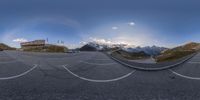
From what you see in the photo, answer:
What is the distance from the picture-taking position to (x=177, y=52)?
2.93 m

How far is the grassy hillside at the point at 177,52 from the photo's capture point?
9.34 feet

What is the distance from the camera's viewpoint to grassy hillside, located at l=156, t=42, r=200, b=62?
285 cm

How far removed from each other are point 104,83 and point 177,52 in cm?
112

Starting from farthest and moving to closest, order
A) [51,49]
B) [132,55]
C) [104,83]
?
[51,49] → [132,55] → [104,83]

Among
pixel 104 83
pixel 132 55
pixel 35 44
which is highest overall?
pixel 35 44

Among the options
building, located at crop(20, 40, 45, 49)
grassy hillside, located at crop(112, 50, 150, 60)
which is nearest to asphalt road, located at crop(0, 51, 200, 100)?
grassy hillside, located at crop(112, 50, 150, 60)

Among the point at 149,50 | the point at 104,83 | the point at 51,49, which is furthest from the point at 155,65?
the point at 51,49

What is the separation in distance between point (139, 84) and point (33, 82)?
1423 mm

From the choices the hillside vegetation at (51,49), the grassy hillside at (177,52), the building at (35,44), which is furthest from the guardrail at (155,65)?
the building at (35,44)

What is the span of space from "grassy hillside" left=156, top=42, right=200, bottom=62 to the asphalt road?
135 mm

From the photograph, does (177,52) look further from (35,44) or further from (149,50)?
(35,44)

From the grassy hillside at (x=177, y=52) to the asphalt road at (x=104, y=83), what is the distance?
0.44 ft

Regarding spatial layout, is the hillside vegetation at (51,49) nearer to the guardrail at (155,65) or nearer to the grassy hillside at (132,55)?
the grassy hillside at (132,55)

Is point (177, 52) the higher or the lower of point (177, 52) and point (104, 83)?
the higher
